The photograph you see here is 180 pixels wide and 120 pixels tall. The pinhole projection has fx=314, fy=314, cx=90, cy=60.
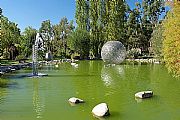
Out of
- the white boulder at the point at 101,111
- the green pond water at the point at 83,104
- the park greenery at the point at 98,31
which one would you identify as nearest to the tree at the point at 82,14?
the park greenery at the point at 98,31

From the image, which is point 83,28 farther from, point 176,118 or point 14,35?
point 176,118

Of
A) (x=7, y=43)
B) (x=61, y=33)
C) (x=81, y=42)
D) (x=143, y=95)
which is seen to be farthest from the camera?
(x=61, y=33)

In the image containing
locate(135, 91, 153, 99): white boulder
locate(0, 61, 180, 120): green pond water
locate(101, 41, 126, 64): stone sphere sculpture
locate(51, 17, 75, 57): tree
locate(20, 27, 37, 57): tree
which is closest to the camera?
locate(0, 61, 180, 120): green pond water

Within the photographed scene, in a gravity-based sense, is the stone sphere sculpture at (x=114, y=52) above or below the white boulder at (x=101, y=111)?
above

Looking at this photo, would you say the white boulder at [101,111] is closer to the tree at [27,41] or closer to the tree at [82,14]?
the tree at [27,41]

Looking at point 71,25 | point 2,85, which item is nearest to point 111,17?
point 71,25

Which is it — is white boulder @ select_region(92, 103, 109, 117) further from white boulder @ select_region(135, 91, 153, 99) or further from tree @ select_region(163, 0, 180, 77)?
tree @ select_region(163, 0, 180, 77)

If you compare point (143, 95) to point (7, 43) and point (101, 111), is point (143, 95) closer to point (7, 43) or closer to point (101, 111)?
point (101, 111)

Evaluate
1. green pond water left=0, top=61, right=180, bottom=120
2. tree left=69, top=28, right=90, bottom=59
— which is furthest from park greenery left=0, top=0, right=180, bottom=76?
green pond water left=0, top=61, right=180, bottom=120

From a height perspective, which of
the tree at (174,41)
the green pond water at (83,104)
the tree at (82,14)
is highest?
the tree at (82,14)

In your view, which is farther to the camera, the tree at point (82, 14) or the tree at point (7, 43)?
the tree at point (82, 14)

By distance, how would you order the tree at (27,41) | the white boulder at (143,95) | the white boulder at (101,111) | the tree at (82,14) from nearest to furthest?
1. the white boulder at (101,111)
2. the white boulder at (143,95)
3. the tree at (27,41)
4. the tree at (82,14)

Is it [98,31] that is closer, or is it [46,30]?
[98,31]

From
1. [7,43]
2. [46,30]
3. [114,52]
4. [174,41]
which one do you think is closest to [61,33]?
[46,30]
